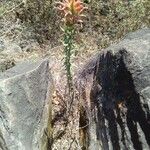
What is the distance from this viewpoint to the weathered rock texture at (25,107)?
3.41m

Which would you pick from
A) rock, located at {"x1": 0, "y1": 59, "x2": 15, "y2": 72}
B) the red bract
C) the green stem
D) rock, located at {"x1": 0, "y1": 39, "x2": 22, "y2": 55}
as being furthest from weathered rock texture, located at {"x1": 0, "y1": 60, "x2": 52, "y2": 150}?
rock, located at {"x1": 0, "y1": 39, "x2": 22, "y2": 55}

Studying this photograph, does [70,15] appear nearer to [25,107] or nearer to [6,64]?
[25,107]

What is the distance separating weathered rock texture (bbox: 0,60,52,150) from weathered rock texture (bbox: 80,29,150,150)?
0.39 metres

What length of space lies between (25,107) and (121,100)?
2.54 feet

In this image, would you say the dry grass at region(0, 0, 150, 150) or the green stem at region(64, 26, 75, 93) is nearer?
the green stem at region(64, 26, 75, 93)

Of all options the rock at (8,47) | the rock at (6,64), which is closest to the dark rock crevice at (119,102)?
the rock at (6,64)

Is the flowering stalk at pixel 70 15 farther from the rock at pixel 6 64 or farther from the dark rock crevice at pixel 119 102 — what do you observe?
the rock at pixel 6 64

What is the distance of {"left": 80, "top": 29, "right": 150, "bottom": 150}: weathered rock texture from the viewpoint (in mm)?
3262

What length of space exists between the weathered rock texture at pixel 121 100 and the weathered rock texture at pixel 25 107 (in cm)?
39

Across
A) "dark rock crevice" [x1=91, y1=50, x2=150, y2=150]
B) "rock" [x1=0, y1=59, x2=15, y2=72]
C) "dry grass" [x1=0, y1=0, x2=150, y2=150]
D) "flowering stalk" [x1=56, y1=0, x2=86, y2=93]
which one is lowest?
"dark rock crevice" [x1=91, y1=50, x2=150, y2=150]

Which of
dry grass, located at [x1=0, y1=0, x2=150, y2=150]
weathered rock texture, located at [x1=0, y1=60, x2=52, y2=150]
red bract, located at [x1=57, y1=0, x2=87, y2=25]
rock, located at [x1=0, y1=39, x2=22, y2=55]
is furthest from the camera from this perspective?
dry grass, located at [x1=0, y1=0, x2=150, y2=150]

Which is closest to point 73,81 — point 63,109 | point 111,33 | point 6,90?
point 63,109

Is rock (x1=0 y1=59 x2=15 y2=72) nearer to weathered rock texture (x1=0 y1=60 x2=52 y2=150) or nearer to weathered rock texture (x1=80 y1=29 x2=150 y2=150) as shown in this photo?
weathered rock texture (x1=0 y1=60 x2=52 y2=150)

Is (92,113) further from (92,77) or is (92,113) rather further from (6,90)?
(6,90)
